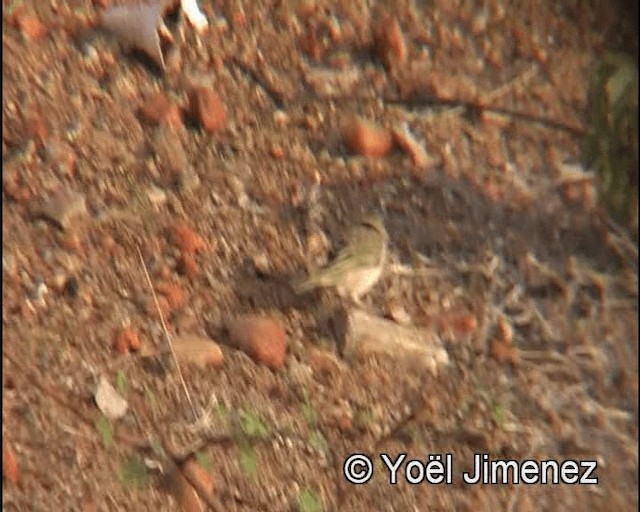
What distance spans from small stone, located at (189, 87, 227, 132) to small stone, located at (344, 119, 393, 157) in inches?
5.3

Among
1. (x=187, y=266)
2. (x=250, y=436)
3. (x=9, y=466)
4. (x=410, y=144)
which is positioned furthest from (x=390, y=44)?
(x=9, y=466)

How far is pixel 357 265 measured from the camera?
95 cm

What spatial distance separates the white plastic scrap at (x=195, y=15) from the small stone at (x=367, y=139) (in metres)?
0.18

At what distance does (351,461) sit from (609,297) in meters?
0.37

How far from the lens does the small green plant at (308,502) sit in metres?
0.88

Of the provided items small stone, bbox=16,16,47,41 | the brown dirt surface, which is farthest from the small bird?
small stone, bbox=16,16,47,41

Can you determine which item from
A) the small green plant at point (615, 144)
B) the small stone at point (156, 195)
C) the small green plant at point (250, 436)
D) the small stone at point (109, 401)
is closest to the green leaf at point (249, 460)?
the small green plant at point (250, 436)

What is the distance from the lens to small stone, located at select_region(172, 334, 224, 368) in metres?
0.88

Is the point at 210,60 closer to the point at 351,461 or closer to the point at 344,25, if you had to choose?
the point at 344,25

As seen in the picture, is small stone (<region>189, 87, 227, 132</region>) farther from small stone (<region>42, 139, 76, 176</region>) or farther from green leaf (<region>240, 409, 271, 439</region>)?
green leaf (<region>240, 409, 271, 439</region>)

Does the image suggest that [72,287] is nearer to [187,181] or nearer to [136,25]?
[187,181]

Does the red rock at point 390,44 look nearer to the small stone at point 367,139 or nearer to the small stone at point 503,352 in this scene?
the small stone at point 367,139

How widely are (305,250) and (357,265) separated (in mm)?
53

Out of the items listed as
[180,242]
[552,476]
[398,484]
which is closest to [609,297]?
[552,476]
